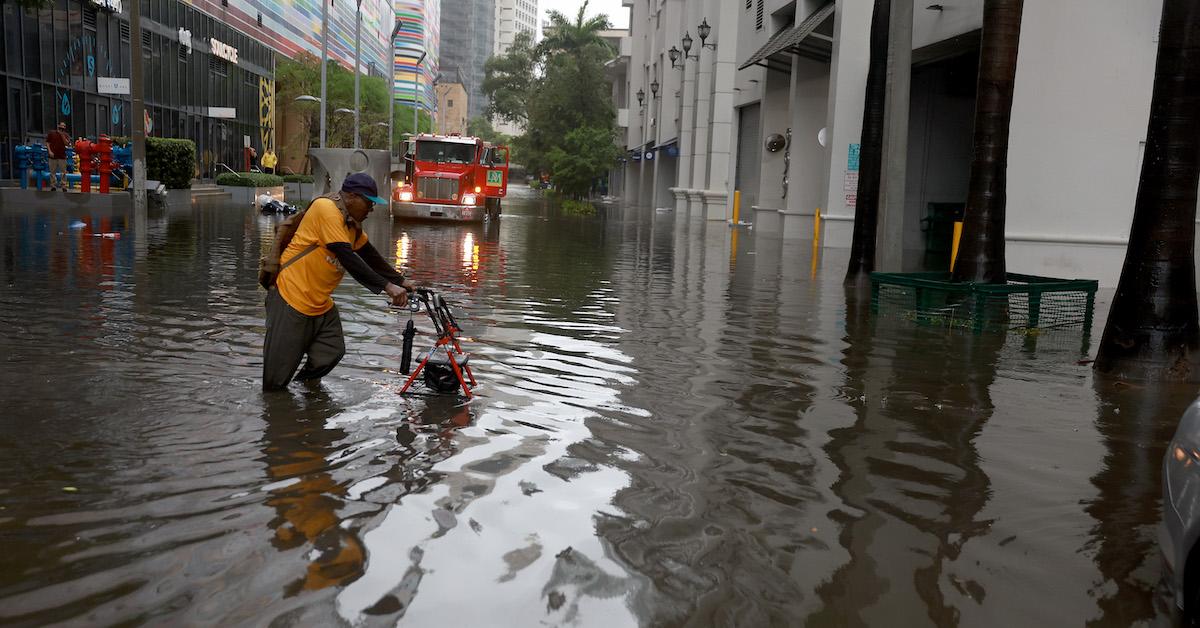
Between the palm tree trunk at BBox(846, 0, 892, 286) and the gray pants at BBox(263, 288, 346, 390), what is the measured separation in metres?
10.1

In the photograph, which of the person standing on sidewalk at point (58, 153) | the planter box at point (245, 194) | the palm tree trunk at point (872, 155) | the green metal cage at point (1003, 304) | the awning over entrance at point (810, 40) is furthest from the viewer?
the planter box at point (245, 194)

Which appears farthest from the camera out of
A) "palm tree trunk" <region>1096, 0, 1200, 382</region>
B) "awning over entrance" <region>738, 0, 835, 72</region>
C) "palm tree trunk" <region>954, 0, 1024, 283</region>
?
"awning over entrance" <region>738, 0, 835, 72</region>

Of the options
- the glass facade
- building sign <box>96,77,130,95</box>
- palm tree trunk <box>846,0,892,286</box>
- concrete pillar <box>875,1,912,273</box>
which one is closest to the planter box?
the glass facade

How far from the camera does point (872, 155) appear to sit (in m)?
16.4

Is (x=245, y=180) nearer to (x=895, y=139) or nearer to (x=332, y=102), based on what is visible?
(x=895, y=139)

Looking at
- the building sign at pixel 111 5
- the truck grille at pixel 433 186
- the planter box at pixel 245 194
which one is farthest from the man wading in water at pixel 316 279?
the building sign at pixel 111 5

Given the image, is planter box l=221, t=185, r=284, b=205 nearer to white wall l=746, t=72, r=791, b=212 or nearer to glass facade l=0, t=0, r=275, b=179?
glass facade l=0, t=0, r=275, b=179

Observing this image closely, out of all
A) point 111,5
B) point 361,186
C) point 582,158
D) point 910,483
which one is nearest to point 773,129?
point 582,158

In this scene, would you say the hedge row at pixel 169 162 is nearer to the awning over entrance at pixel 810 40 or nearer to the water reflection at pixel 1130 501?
Result: the awning over entrance at pixel 810 40

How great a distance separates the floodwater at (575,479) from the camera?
429cm

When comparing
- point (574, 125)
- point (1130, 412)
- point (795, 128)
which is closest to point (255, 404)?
point (1130, 412)

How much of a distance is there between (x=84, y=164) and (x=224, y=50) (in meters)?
36.7

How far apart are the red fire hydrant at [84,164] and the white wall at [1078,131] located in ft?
71.5

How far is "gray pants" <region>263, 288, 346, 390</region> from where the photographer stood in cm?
735
